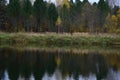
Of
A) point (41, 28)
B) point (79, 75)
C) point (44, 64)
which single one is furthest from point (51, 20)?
point (79, 75)

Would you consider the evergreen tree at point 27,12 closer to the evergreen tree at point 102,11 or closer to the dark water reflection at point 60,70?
the evergreen tree at point 102,11

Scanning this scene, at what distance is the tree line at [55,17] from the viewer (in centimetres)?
8469

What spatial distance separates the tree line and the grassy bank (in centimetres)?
2094

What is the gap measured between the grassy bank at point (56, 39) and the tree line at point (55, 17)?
20.9 metres

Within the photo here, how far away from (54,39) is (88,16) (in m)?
28.6

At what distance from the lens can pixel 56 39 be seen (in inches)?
2506

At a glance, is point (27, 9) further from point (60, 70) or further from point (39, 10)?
point (60, 70)

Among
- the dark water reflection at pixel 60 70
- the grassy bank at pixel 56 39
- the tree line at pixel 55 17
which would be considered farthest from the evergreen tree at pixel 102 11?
the dark water reflection at pixel 60 70

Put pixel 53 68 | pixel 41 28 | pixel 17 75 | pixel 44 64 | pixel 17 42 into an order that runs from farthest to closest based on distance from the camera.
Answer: pixel 41 28, pixel 17 42, pixel 44 64, pixel 53 68, pixel 17 75

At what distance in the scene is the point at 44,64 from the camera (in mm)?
34625

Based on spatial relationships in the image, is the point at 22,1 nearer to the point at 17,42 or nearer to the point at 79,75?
the point at 17,42

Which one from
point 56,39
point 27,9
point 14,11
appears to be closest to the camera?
point 56,39

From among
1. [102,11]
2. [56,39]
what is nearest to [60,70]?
[56,39]

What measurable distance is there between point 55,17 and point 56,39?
25088 mm
